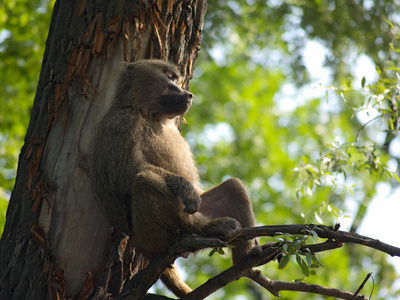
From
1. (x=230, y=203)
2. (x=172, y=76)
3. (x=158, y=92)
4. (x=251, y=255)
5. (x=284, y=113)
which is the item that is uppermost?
(x=284, y=113)

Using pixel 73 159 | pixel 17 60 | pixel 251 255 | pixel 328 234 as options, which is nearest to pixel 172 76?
pixel 73 159

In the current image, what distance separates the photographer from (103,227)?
389 cm

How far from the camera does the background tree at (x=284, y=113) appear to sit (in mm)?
8258

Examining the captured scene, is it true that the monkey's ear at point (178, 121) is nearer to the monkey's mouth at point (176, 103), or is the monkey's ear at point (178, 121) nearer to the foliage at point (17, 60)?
the monkey's mouth at point (176, 103)

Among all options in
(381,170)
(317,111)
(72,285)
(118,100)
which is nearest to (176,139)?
(118,100)

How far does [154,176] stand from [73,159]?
2.40ft

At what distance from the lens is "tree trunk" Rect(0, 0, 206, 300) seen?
3.66 metres

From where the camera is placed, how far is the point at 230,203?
421 cm

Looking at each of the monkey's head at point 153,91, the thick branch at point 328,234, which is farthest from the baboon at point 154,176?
the thick branch at point 328,234

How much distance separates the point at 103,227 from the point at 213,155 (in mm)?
10346

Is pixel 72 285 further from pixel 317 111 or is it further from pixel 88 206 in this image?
pixel 317 111

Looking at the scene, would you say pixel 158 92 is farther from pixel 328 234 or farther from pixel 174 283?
pixel 328 234

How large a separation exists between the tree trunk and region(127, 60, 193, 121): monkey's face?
0.41 ft

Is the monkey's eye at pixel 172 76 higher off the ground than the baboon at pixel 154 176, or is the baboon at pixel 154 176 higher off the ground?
the monkey's eye at pixel 172 76
